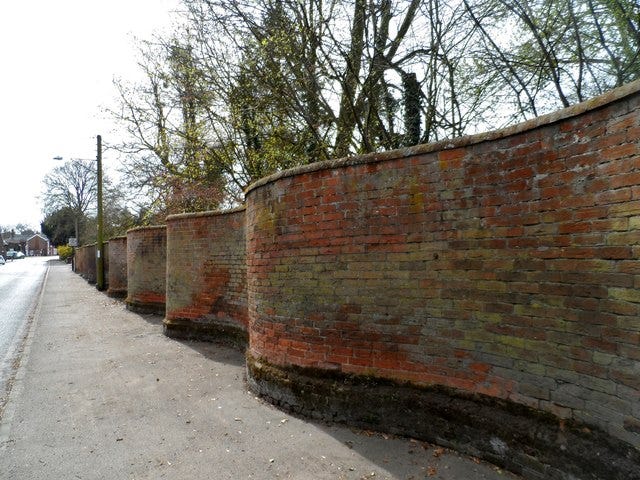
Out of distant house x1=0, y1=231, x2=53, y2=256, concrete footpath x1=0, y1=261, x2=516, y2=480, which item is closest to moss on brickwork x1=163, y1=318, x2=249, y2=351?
concrete footpath x1=0, y1=261, x2=516, y2=480

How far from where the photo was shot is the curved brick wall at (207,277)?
702cm

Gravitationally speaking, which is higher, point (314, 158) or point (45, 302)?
point (314, 158)

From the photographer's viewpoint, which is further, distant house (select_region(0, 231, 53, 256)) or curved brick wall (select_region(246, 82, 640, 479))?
distant house (select_region(0, 231, 53, 256))

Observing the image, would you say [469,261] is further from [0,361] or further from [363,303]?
[0,361]

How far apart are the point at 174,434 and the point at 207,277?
3.89 metres

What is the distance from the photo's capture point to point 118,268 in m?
15.3

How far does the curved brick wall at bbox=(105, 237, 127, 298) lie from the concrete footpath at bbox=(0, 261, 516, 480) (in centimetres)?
847

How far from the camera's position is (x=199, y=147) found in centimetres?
1232

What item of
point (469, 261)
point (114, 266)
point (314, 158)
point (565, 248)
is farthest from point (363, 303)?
point (114, 266)

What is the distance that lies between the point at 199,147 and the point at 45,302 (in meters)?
8.46

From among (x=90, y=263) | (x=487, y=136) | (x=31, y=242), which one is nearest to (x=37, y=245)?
(x=31, y=242)

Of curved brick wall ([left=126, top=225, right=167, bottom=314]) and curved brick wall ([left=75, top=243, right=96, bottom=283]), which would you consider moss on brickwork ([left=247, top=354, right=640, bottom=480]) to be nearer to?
curved brick wall ([left=126, top=225, right=167, bottom=314])

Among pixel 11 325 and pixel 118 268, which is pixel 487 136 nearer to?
pixel 11 325

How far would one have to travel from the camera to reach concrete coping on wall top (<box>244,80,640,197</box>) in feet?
7.83
